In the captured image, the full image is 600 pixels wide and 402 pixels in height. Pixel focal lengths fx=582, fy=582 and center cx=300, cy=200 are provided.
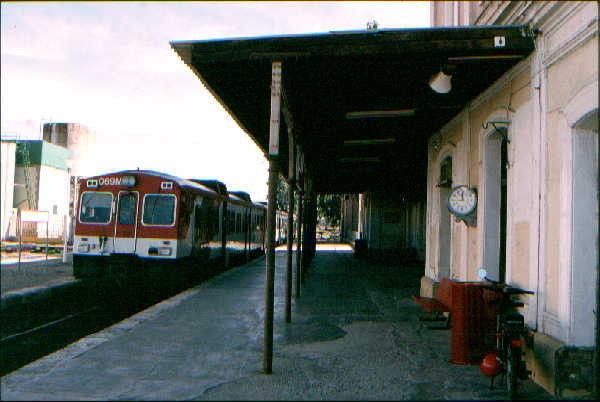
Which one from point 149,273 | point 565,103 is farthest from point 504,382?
point 149,273

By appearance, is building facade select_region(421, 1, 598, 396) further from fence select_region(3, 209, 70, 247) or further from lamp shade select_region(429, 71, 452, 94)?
fence select_region(3, 209, 70, 247)

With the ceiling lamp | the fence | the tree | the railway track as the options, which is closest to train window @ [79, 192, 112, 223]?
the railway track

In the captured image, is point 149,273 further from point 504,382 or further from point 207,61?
point 504,382

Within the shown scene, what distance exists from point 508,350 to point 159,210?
934 centimetres

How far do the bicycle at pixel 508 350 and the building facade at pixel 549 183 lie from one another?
32cm

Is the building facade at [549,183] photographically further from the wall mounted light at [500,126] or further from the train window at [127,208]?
the train window at [127,208]

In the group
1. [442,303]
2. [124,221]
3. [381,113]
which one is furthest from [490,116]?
[124,221]

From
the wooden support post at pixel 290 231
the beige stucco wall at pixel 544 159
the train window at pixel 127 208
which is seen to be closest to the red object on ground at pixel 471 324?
the beige stucco wall at pixel 544 159

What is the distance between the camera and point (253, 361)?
6328 mm

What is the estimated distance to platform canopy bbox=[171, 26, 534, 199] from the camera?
6375mm

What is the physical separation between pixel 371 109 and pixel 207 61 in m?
3.36

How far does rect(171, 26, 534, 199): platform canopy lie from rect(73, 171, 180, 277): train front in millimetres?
2906

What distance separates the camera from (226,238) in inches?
738

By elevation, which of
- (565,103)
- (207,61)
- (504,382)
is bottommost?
(504,382)
